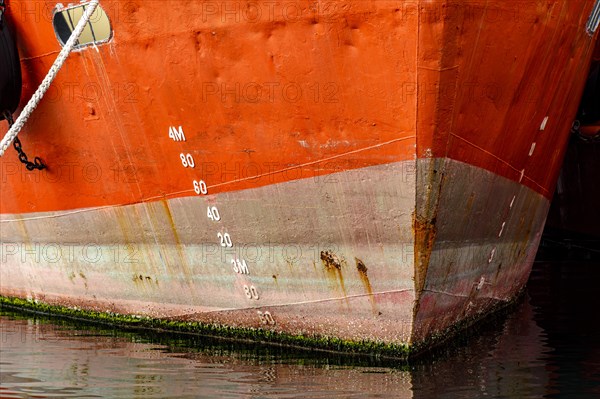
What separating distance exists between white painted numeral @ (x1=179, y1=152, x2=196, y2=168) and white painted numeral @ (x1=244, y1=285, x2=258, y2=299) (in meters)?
1.14

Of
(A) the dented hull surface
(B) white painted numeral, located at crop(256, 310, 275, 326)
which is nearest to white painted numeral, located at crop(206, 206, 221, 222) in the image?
(A) the dented hull surface

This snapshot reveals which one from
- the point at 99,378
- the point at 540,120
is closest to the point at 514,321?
the point at 540,120

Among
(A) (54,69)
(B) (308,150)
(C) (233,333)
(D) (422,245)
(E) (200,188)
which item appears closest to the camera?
(D) (422,245)

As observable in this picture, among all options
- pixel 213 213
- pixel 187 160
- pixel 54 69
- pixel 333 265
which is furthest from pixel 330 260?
pixel 54 69

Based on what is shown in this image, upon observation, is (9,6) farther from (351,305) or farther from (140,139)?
(351,305)

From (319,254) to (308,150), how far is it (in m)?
0.87

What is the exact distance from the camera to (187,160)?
26.5ft

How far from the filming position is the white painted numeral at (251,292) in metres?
8.15

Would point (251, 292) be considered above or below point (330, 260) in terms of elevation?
below

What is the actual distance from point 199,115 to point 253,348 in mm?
2054

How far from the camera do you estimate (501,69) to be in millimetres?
7234

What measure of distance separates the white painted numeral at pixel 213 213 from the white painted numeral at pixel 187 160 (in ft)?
1.30

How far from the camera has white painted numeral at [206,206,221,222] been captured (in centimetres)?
809

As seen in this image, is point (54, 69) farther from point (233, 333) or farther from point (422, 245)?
point (422, 245)
